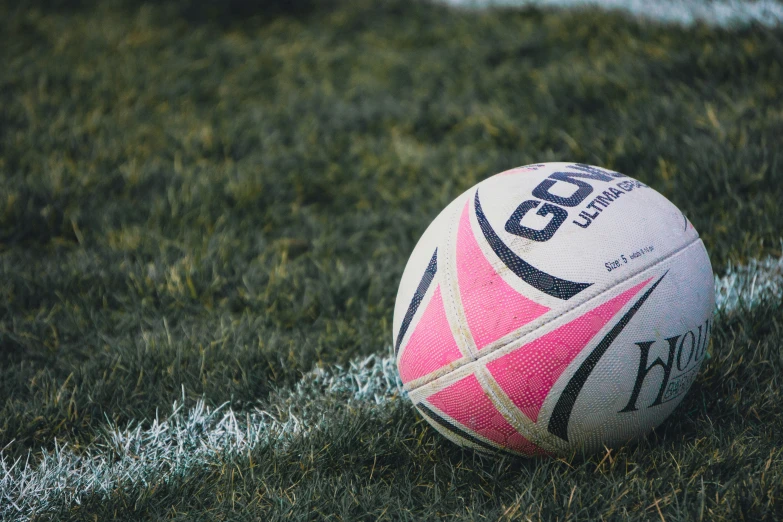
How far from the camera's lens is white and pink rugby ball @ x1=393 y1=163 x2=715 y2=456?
77.2 inches

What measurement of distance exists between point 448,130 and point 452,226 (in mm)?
2482

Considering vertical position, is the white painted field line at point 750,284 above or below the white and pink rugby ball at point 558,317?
below

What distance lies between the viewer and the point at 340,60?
18.0 feet

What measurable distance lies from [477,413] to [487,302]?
0.33 meters

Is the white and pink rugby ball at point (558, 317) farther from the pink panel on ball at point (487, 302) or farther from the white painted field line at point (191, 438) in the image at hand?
the white painted field line at point (191, 438)

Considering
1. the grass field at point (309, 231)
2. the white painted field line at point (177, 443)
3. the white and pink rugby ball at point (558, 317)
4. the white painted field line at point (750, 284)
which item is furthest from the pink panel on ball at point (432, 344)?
the white painted field line at point (750, 284)

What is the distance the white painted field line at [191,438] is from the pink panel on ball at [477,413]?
407mm

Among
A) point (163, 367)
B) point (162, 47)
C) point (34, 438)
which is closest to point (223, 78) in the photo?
point (162, 47)

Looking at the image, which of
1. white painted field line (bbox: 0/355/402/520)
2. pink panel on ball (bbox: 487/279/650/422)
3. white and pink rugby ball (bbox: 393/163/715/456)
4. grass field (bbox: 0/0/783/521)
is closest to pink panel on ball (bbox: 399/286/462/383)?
white and pink rugby ball (bbox: 393/163/715/456)

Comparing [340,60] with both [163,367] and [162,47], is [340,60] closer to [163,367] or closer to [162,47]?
[162,47]

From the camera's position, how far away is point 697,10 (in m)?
5.01

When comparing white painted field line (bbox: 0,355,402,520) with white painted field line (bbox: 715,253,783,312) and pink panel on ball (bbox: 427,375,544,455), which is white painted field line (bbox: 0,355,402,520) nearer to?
pink panel on ball (bbox: 427,375,544,455)

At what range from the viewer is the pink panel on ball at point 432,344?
81.3 inches

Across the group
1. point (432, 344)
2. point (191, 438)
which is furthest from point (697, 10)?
point (191, 438)
